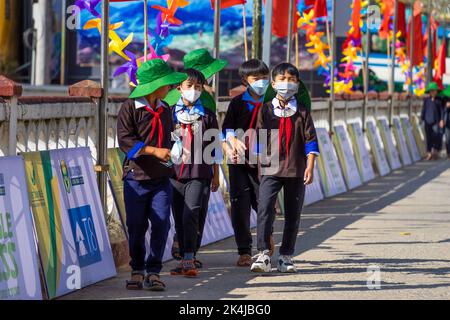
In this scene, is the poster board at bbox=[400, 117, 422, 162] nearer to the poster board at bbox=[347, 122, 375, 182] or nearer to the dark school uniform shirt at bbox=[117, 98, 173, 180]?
the poster board at bbox=[347, 122, 375, 182]

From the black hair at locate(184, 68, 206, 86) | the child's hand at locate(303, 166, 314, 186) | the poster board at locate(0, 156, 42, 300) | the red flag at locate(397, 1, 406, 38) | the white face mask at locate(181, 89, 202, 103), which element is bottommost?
the poster board at locate(0, 156, 42, 300)

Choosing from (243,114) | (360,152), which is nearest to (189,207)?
(243,114)

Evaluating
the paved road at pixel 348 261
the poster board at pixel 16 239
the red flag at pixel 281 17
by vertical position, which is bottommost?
the paved road at pixel 348 261

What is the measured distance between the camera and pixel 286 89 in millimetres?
11398

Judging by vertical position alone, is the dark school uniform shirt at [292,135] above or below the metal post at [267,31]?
below

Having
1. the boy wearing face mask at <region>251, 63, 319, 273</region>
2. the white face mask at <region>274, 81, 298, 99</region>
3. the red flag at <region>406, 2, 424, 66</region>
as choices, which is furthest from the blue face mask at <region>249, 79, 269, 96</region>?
the red flag at <region>406, 2, 424, 66</region>

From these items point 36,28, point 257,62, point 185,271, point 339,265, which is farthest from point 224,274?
point 36,28

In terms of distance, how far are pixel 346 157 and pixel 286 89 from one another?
10.7 meters

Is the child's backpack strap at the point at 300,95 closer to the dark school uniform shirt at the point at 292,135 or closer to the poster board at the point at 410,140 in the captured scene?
the dark school uniform shirt at the point at 292,135

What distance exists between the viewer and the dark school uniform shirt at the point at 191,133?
440 inches

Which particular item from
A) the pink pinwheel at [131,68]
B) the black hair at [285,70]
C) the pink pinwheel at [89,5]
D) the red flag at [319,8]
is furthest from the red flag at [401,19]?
the black hair at [285,70]

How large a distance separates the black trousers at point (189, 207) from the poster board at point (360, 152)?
11955 mm

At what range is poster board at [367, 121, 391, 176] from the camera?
83.3 ft

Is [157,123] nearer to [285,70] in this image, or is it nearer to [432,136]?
[285,70]
